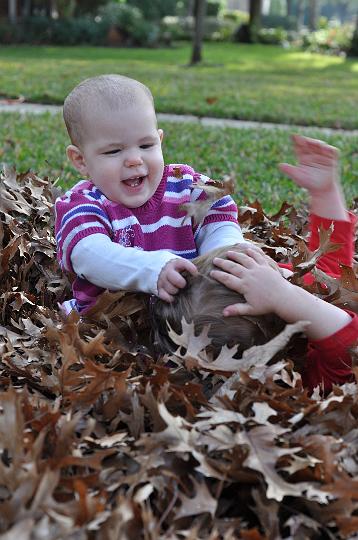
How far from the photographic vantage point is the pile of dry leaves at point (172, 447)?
5.87 ft

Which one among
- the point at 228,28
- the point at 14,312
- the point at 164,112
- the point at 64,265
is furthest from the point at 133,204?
the point at 228,28

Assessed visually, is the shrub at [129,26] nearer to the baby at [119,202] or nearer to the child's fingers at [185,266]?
the baby at [119,202]

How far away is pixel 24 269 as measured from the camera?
3518 millimetres

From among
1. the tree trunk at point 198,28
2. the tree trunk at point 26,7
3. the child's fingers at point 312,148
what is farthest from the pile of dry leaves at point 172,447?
the tree trunk at point 26,7

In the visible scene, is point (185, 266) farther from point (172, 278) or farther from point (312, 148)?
point (312, 148)

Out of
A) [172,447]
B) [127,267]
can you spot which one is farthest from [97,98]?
[172,447]

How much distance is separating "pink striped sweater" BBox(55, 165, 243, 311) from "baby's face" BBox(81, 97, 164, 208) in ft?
0.22

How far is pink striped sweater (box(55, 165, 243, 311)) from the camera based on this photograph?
9.54 feet

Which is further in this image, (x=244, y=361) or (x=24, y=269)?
(x=24, y=269)

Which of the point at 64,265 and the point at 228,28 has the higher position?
the point at 64,265

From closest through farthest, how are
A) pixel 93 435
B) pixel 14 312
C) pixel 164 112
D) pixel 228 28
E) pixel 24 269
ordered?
1. pixel 93 435
2. pixel 14 312
3. pixel 24 269
4. pixel 164 112
5. pixel 228 28

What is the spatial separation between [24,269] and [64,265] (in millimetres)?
578

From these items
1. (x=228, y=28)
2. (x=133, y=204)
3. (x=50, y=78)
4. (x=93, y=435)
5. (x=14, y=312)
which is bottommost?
(x=228, y=28)

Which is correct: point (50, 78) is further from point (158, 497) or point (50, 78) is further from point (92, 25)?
point (92, 25)
